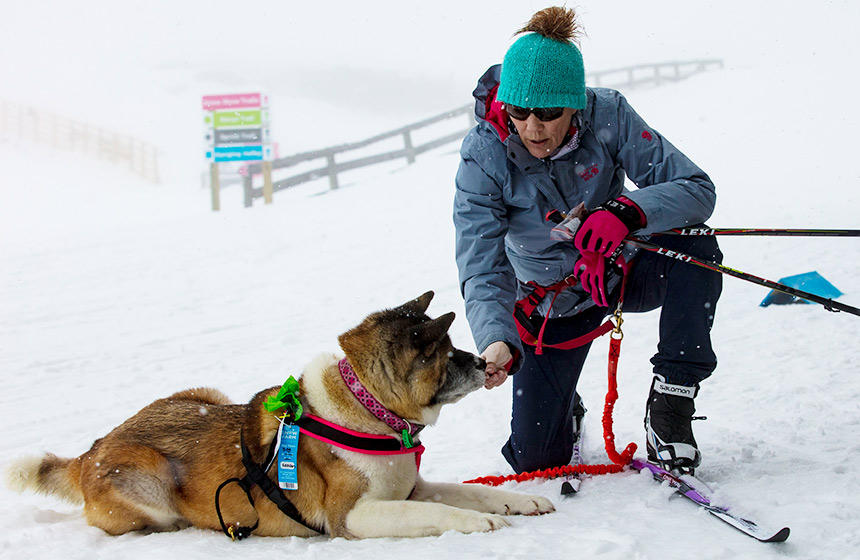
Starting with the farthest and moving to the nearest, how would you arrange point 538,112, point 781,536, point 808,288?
point 808,288 < point 538,112 < point 781,536

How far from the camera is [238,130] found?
13422mm

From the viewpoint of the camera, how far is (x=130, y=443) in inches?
102

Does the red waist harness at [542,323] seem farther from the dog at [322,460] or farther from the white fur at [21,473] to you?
the white fur at [21,473]

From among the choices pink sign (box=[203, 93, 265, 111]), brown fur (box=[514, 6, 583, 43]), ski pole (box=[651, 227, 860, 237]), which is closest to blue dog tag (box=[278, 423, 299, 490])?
ski pole (box=[651, 227, 860, 237])

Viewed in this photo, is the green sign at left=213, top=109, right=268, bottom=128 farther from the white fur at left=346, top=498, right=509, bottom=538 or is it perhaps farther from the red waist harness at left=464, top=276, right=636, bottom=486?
the white fur at left=346, top=498, right=509, bottom=538

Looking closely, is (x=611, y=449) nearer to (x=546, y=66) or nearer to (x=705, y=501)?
(x=705, y=501)

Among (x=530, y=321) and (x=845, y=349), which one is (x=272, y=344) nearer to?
(x=530, y=321)

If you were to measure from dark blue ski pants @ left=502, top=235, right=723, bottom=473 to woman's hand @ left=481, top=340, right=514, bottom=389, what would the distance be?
603 millimetres

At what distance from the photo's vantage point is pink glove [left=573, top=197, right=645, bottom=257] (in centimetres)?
238

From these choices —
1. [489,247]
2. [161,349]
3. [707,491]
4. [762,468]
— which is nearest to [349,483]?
[489,247]

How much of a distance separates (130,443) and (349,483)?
905mm

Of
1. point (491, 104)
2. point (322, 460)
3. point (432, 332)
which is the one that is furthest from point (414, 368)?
point (491, 104)

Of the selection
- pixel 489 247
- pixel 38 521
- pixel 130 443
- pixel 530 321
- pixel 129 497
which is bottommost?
pixel 38 521

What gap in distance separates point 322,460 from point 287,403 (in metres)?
0.25
